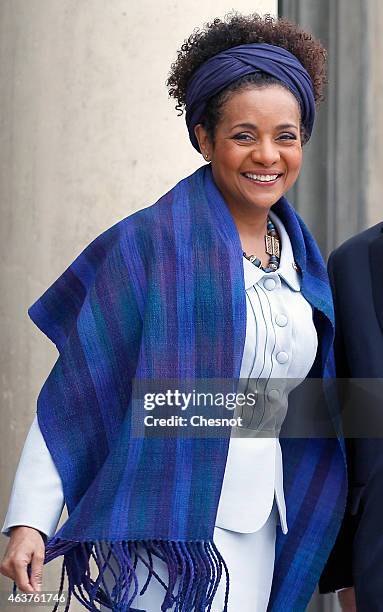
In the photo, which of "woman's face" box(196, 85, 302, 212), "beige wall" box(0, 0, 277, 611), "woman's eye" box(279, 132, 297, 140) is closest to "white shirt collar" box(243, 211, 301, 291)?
"woman's face" box(196, 85, 302, 212)

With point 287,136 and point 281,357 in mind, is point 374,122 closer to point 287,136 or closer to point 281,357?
point 287,136

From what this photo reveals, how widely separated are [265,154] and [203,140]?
0.20m

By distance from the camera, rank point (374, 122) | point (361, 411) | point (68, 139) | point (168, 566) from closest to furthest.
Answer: point (168, 566) < point (361, 411) < point (68, 139) < point (374, 122)

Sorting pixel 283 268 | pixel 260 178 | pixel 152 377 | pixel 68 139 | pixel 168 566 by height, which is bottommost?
pixel 168 566

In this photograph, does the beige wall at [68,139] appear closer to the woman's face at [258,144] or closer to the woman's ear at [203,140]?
the woman's ear at [203,140]

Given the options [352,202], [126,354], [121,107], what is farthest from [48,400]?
[352,202]

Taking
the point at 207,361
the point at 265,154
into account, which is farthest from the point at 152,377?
the point at 265,154

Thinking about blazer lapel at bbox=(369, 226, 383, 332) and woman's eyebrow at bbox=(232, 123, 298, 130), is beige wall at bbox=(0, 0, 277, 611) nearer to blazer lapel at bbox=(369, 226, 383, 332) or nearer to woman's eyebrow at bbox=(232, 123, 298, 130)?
blazer lapel at bbox=(369, 226, 383, 332)

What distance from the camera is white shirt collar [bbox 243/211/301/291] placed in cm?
268

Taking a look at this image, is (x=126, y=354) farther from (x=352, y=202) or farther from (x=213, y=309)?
(x=352, y=202)

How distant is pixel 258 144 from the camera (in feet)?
8.75

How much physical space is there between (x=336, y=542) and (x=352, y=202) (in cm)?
162

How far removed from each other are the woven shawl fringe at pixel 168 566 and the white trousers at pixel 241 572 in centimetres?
4

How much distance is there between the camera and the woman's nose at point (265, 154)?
2646 mm
